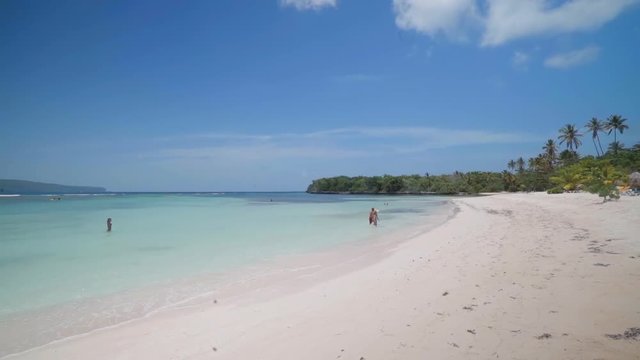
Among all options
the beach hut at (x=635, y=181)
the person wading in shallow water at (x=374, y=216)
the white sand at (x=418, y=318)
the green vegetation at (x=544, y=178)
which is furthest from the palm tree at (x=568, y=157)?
the white sand at (x=418, y=318)

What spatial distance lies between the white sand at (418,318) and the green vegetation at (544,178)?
73.2ft

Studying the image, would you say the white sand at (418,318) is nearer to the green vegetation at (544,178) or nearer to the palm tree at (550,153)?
the green vegetation at (544,178)

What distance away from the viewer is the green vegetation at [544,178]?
117ft

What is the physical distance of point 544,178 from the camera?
75375mm

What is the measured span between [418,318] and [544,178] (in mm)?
83184

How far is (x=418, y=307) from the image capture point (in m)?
5.95

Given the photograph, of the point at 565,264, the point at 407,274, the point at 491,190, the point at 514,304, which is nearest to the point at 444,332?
A: the point at 514,304

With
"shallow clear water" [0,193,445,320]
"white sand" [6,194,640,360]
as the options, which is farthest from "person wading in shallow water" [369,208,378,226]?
"white sand" [6,194,640,360]

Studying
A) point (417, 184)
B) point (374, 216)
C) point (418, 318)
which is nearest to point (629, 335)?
point (418, 318)

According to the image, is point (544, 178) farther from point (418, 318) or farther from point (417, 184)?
point (418, 318)

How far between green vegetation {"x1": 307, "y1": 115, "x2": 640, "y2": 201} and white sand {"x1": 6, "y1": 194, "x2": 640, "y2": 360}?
22.3 metres

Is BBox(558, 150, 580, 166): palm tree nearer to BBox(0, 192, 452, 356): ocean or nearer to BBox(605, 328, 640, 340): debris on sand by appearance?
BBox(0, 192, 452, 356): ocean

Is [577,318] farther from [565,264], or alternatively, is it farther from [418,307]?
[565,264]

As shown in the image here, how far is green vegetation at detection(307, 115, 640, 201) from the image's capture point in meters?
35.6
